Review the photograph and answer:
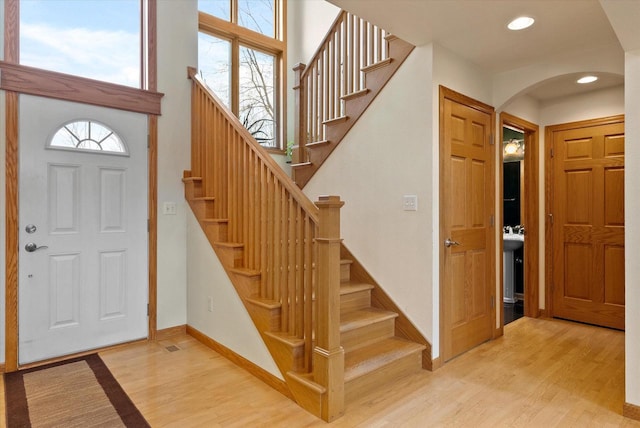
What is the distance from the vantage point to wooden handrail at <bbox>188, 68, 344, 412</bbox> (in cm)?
217

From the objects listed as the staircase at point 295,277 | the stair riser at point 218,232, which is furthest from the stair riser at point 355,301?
the stair riser at point 218,232

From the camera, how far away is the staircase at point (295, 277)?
219cm

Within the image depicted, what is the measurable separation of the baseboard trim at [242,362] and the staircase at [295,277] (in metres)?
0.08

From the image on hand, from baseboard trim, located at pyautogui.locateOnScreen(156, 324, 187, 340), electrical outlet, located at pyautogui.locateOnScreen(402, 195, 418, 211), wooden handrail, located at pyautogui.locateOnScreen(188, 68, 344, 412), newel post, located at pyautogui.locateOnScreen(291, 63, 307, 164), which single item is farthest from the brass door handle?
baseboard trim, located at pyautogui.locateOnScreen(156, 324, 187, 340)

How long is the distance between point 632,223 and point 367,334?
1731mm

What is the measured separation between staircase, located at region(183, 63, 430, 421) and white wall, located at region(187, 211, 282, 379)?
11 cm

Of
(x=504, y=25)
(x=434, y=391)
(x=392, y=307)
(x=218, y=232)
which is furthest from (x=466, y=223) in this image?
(x=218, y=232)

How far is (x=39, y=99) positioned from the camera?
2.93 m

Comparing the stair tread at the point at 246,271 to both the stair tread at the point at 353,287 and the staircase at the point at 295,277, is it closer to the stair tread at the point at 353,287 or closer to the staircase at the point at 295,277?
the staircase at the point at 295,277

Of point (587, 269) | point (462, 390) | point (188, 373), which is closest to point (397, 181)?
point (462, 390)

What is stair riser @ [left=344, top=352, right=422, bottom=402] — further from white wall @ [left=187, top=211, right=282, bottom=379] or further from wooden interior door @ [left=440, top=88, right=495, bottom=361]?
white wall @ [left=187, top=211, right=282, bottom=379]

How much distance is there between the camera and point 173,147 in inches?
142

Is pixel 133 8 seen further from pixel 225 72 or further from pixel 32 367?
pixel 32 367

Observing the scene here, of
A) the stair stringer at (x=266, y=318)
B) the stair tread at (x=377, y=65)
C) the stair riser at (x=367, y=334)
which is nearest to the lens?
the stair stringer at (x=266, y=318)
